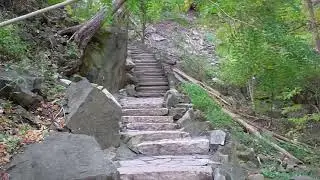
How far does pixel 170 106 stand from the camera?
332 inches

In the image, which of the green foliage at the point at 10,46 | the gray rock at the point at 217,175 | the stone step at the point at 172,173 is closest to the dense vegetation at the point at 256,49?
the green foliage at the point at 10,46

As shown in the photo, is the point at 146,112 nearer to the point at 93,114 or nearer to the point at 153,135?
the point at 153,135

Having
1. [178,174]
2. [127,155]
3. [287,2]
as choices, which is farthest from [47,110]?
[287,2]

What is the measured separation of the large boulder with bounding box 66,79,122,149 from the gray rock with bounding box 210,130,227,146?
1.42m

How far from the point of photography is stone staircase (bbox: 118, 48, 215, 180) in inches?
183

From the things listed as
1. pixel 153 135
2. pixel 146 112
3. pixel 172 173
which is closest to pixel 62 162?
pixel 172 173

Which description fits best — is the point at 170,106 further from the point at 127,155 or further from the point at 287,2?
the point at 287,2

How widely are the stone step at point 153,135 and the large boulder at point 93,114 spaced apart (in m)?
0.40

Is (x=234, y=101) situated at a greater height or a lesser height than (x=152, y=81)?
lesser

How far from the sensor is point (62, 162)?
387 cm

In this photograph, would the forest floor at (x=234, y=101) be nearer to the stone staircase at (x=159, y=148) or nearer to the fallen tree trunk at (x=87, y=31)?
the stone staircase at (x=159, y=148)

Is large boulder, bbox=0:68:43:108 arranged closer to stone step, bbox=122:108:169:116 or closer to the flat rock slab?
the flat rock slab

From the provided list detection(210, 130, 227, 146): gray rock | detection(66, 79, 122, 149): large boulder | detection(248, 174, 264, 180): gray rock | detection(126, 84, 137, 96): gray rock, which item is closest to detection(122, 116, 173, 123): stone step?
detection(210, 130, 227, 146): gray rock

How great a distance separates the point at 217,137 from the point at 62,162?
2707 mm
